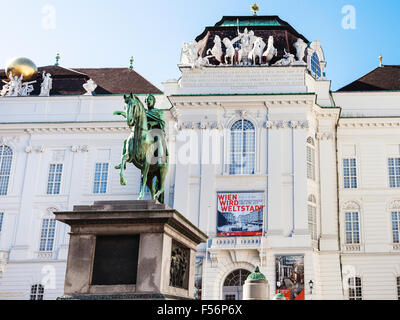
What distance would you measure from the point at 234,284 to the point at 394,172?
12177 mm

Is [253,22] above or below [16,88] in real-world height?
above

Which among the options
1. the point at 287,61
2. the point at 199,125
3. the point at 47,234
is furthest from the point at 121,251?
the point at 47,234

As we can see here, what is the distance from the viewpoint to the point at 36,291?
32.8 m

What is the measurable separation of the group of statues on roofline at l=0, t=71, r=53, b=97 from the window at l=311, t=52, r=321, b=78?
17.2 metres

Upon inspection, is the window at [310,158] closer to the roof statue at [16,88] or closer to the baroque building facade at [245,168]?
the baroque building facade at [245,168]

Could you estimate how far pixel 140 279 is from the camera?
1030cm

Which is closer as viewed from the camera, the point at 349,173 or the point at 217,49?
the point at 217,49

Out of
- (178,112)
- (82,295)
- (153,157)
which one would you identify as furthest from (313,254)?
(82,295)

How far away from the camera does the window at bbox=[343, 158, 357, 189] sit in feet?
110

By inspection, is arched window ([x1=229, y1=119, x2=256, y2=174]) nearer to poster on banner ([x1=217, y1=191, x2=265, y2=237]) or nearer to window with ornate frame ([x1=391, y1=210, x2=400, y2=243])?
poster on banner ([x1=217, y1=191, x2=265, y2=237])

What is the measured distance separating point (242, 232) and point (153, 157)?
17390mm

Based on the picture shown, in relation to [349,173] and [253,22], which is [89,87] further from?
[349,173]

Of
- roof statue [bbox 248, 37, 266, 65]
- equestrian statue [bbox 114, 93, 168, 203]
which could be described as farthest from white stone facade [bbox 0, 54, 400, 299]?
equestrian statue [bbox 114, 93, 168, 203]

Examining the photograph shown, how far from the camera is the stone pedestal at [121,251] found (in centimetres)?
1031
